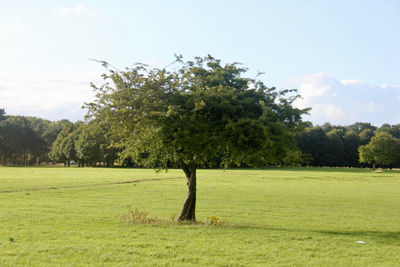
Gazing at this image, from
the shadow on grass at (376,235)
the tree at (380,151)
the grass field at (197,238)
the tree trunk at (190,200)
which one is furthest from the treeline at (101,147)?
the shadow on grass at (376,235)

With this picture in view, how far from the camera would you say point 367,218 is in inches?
939

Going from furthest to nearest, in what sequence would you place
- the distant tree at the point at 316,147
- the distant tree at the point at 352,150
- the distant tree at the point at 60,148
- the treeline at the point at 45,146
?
the distant tree at the point at 352,150 → the distant tree at the point at 316,147 → the distant tree at the point at 60,148 → the treeline at the point at 45,146

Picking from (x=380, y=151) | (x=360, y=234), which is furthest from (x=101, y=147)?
(x=360, y=234)

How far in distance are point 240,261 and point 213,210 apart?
577 inches

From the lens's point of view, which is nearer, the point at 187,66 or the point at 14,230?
the point at 14,230

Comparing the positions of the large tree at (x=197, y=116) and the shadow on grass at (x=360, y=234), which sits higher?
the large tree at (x=197, y=116)

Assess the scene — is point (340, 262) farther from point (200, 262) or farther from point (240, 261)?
point (200, 262)

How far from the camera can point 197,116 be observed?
57.9 feet

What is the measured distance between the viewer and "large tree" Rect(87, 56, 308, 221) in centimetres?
1711

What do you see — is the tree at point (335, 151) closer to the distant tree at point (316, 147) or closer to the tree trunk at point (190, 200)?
the distant tree at point (316, 147)

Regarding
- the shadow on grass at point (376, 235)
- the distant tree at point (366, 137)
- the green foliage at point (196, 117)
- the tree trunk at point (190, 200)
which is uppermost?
the distant tree at point (366, 137)

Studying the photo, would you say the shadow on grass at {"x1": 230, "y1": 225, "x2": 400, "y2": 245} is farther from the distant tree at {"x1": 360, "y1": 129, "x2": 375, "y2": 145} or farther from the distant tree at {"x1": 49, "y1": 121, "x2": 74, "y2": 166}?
the distant tree at {"x1": 360, "y1": 129, "x2": 375, "y2": 145}

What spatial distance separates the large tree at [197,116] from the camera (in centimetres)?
1711

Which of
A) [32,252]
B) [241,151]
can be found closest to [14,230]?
[32,252]
